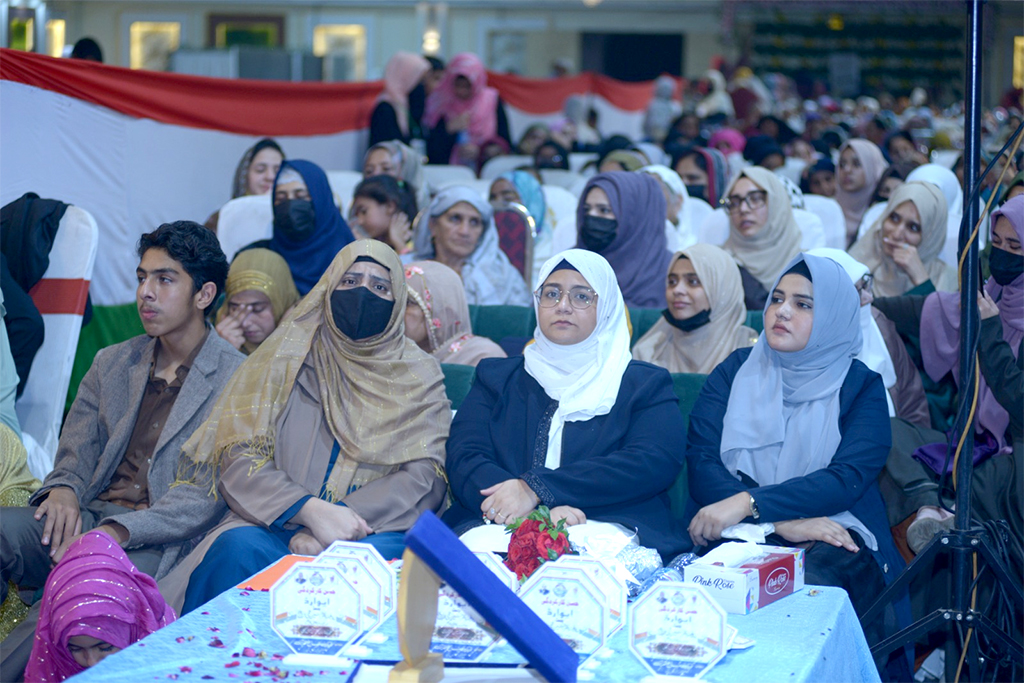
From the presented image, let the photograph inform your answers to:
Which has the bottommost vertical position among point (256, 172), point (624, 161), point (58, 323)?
point (58, 323)

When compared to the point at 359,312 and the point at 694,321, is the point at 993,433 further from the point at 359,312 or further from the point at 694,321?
the point at 359,312

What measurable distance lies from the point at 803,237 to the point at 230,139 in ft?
9.80

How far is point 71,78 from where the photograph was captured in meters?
4.39

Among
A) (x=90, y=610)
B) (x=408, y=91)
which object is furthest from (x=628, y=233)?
Result: (x=408, y=91)

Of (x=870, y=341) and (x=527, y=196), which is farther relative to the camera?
(x=527, y=196)

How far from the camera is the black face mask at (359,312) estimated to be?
2879 millimetres

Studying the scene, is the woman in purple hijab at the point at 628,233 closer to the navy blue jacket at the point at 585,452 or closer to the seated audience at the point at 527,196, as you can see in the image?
the seated audience at the point at 527,196

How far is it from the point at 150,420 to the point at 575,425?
118cm

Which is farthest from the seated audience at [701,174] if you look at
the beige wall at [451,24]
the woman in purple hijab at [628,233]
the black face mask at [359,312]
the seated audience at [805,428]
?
the beige wall at [451,24]

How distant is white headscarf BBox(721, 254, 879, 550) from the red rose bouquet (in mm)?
1000

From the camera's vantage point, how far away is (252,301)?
3910 mm

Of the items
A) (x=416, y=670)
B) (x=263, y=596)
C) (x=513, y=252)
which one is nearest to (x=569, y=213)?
(x=513, y=252)

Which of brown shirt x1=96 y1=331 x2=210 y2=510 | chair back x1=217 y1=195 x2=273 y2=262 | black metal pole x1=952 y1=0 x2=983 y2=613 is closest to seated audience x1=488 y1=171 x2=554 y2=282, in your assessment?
chair back x1=217 y1=195 x2=273 y2=262

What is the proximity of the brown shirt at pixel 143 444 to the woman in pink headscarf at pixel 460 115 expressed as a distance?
533 cm
